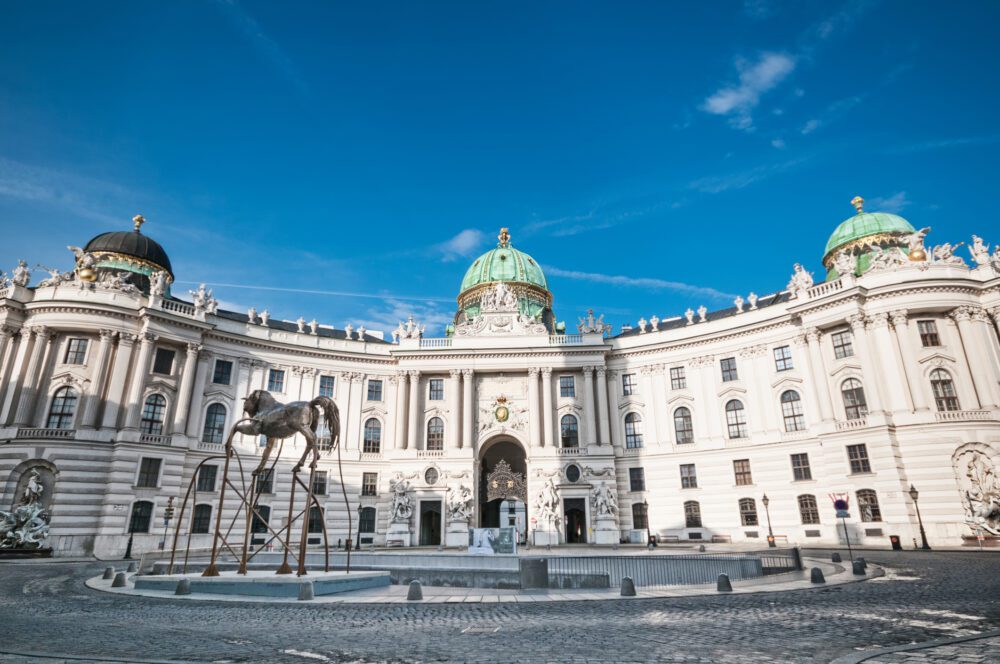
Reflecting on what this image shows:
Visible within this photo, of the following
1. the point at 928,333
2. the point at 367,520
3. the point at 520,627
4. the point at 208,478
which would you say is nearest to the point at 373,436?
the point at 367,520

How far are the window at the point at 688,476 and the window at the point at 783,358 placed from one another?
10475mm

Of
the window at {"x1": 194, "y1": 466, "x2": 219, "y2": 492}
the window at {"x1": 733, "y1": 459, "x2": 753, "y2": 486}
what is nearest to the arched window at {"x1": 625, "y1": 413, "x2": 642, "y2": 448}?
the window at {"x1": 733, "y1": 459, "x2": 753, "y2": 486}

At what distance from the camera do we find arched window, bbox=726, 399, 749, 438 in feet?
151

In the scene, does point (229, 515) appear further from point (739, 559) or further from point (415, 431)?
point (739, 559)

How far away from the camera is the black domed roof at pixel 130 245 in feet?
154

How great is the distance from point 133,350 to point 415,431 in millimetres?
22242

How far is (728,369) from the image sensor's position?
47.8 meters

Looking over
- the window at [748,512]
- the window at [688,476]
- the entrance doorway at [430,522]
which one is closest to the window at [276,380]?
the entrance doorway at [430,522]

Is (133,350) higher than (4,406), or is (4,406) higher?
(133,350)

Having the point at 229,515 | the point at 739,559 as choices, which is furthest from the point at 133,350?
the point at 739,559

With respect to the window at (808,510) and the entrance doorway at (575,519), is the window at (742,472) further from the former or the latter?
the entrance doorway at (575,519)

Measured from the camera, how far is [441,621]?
12.8 m

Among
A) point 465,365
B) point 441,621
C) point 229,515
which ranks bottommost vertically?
point 441,621

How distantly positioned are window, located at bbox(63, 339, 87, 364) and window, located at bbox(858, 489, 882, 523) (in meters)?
54.0
